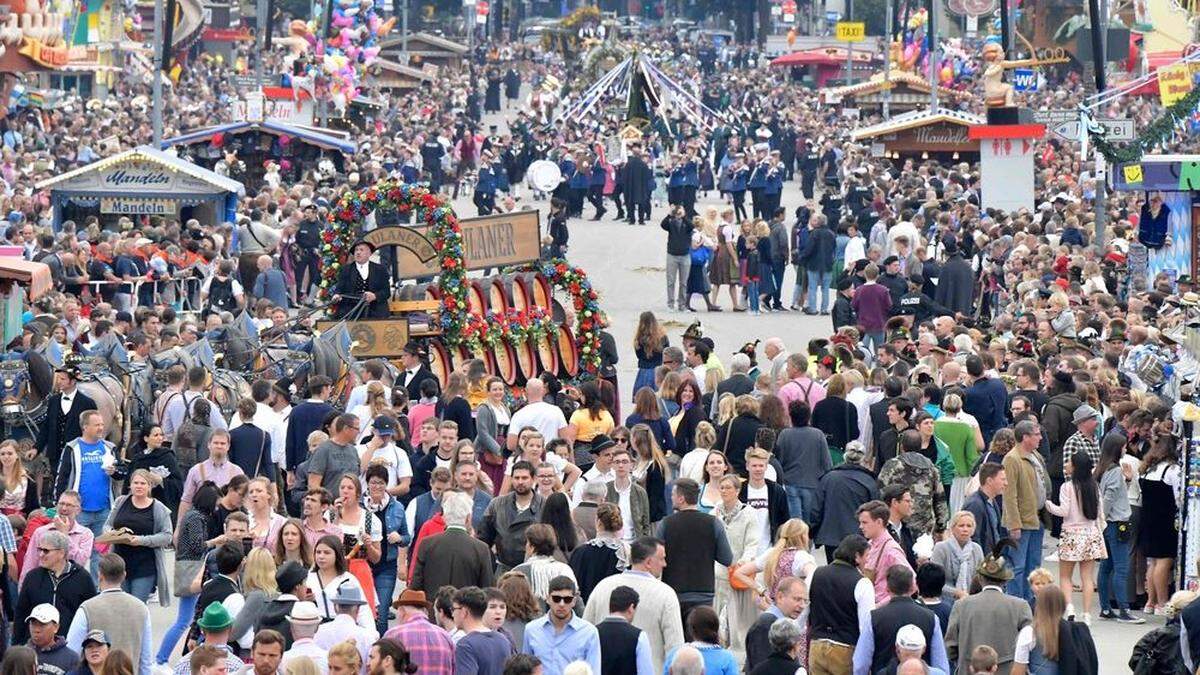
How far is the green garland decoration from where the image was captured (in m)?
26.9

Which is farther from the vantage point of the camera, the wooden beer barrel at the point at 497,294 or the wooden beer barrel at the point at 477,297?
the wooden beer barrel at the point at 497,294

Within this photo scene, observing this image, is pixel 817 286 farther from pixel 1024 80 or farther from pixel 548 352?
pixel 1024 80

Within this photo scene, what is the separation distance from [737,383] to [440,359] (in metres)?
4.00

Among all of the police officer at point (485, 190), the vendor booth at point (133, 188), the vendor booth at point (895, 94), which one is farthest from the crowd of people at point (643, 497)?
the vendor booth at point (895, 94)

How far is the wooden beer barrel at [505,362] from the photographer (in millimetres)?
23625

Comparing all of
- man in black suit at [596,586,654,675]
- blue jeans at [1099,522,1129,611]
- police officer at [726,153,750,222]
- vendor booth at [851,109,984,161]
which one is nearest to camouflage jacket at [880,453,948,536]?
blue jeans at [1099,522,1129,611]

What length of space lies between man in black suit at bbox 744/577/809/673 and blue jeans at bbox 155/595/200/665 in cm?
297

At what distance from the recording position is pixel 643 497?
15.6m

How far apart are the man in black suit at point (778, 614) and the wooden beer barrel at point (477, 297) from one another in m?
10.5

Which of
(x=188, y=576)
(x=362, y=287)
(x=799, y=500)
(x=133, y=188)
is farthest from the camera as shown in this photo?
(x=133, y=188)

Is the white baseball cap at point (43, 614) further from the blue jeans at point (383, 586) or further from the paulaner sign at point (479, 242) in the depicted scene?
the paulaner sign at point (479, 242)

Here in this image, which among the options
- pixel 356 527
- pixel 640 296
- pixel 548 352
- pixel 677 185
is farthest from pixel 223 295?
pixel 677 185

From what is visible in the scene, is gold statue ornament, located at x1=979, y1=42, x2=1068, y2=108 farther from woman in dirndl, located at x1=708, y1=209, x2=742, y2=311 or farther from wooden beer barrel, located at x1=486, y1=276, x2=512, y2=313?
wooden beer barrel, located at x1=486, y1=276, x2=512, y2=313

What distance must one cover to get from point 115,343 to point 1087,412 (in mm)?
7664
